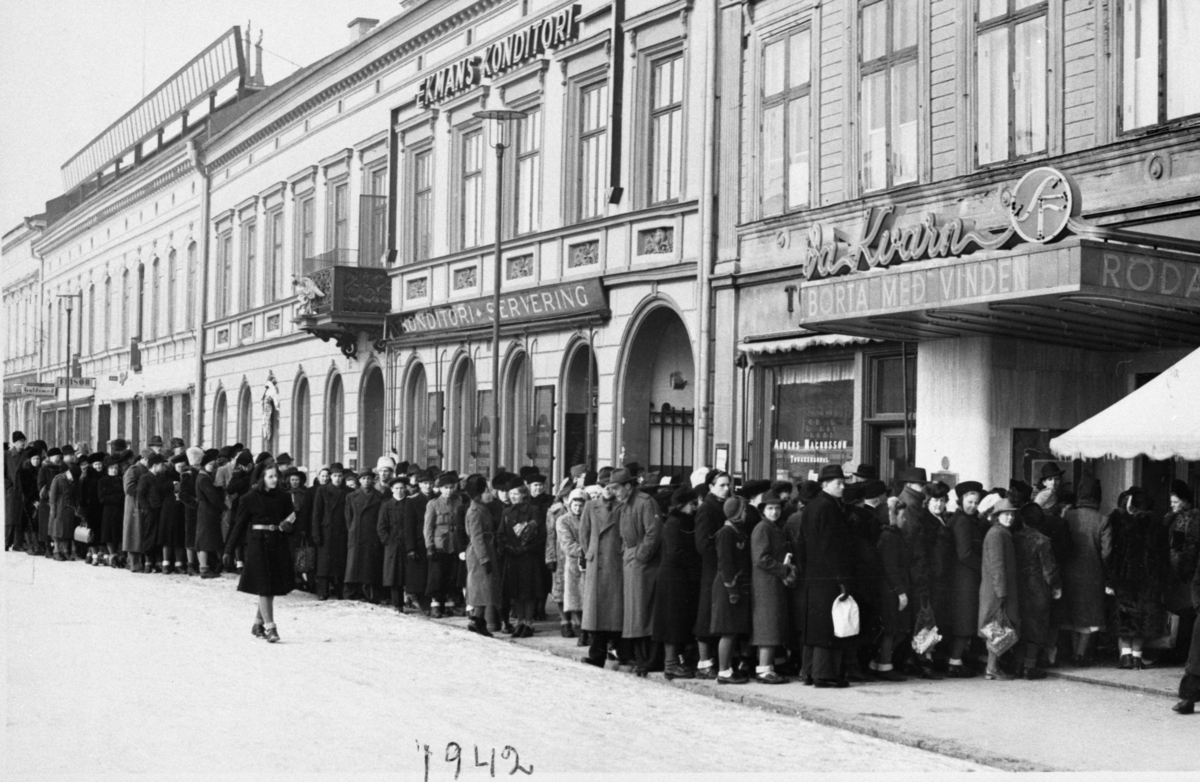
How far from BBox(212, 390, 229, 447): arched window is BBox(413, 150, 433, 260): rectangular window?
33.3 ft

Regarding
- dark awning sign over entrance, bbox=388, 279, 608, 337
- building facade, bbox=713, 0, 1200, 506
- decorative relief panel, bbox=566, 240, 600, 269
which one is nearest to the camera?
building facade, bbox=713, 0, 1200, 506

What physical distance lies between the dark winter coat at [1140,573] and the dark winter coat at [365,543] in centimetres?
964

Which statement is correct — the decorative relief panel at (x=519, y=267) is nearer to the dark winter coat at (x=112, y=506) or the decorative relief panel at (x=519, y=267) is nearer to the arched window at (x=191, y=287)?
the dark winter coat at (x=112, y=506)

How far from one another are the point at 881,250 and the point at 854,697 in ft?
20.0

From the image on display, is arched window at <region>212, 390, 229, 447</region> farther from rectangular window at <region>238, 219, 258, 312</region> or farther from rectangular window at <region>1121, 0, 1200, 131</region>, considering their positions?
rectangular window at <region>1121, 0, 1200, 131</region>

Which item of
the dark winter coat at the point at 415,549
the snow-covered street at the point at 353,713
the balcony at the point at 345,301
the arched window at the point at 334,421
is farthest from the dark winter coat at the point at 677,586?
the arched window at the point at 334,421

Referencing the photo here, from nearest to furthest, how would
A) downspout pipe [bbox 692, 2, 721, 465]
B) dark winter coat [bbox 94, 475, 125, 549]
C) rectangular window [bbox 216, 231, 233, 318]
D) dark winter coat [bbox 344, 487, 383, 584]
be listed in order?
1. dark winter coat [bbox 344, 487, 383, 584]
2. downspout pipe [bbox 692, 2, 721, 465]
3. dark winter coat [bbox 94, 475, 125, 549]
4. rectangular window [bbox 216, 231, 233, 318]

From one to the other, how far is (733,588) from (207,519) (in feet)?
41.3

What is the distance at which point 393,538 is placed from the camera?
63.9 ft

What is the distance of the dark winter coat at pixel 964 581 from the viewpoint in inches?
550

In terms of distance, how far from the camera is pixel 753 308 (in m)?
21.3

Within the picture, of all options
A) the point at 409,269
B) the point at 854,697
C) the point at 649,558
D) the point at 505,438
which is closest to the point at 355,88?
the point at 409,269

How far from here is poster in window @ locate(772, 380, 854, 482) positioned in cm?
1994

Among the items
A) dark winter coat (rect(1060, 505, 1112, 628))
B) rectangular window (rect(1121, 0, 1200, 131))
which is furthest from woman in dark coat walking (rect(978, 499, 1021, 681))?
rectangular window (rect(1121, 0, 1200, 131))
